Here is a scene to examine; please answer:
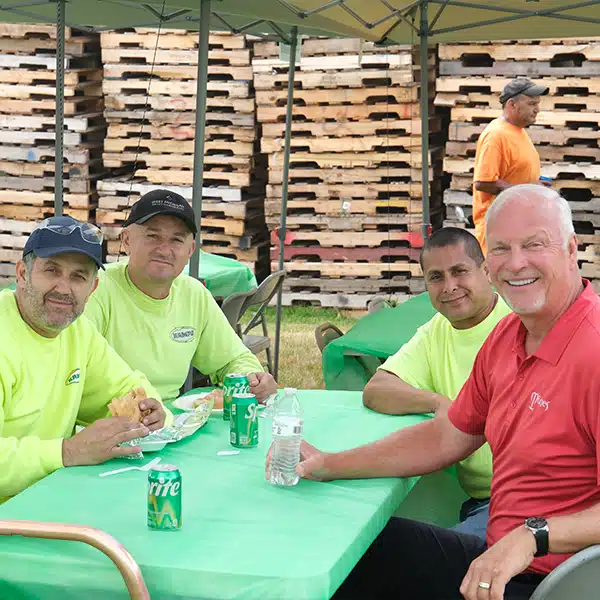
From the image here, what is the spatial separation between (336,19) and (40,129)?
512 centimetres

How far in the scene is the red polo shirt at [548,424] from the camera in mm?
2748

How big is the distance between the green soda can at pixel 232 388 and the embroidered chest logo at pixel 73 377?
0.53m

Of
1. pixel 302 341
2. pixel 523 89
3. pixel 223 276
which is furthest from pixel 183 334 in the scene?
pixel 302 341

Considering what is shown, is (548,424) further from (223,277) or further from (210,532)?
(223,277)

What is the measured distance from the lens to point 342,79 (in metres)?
9.78

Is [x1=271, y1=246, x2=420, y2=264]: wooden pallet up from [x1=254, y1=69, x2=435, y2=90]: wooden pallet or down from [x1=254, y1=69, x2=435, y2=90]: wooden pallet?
down

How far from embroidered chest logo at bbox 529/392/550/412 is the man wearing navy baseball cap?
1129 mm

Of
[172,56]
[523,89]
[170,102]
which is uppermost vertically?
[172,56]

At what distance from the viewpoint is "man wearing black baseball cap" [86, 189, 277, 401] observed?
423 cm

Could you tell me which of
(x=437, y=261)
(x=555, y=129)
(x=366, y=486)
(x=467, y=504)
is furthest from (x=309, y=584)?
(x=555, y=129)

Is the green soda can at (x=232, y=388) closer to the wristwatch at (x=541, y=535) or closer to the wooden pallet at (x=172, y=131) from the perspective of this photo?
the wristwatch at (x=541, y=535)

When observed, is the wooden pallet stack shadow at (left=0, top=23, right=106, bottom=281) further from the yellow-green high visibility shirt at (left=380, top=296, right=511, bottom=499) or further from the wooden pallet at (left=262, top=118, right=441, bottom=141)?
the yellow-green high visibility shirt at (left=380, top=296, right=511, bottom=499)

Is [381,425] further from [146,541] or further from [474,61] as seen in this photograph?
[474,61]

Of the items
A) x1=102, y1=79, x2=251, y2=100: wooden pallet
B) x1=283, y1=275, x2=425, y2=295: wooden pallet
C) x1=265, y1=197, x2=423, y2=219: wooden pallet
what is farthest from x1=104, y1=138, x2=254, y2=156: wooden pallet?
x1=283, y1=275, x2=425, y2=295: wooden pallet
